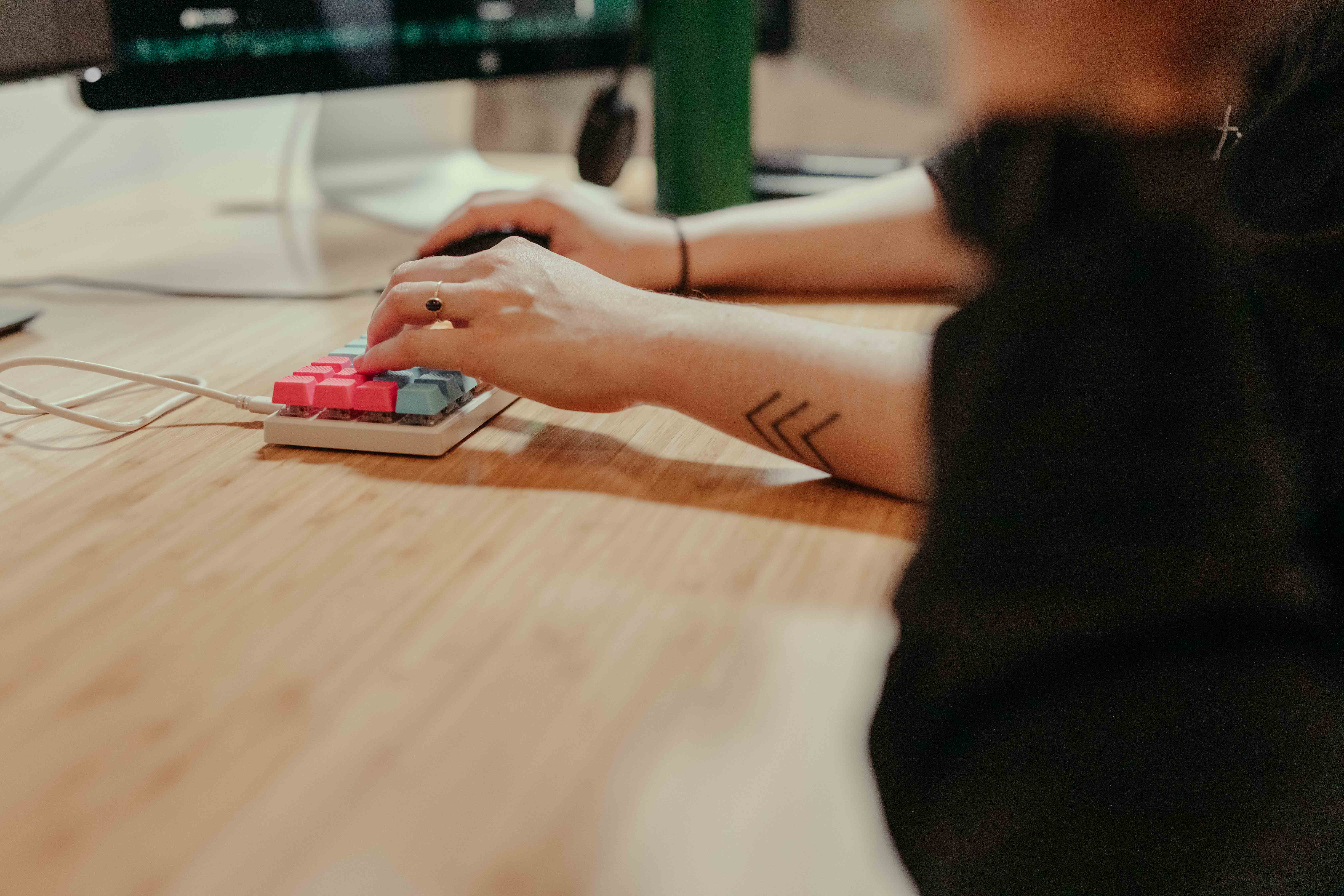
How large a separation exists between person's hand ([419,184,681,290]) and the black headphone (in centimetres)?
23

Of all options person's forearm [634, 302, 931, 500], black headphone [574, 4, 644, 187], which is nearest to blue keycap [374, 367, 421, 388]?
person's forearm [634, 302, 931, 500]

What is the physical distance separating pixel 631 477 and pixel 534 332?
10 centimetres

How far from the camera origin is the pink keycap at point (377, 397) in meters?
0.51

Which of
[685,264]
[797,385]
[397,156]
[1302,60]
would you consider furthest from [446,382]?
[397,156]

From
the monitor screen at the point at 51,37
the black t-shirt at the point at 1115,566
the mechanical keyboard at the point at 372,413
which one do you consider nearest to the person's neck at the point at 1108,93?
the black t-shirt at the point at 1115,566

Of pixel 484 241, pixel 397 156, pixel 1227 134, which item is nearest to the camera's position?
pixel 1227 134

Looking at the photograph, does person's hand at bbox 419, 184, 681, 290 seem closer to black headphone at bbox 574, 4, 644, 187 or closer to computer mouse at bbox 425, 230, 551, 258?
computer mouse at bbox 425, 230, 551, 258

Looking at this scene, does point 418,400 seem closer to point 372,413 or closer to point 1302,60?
point 372,413

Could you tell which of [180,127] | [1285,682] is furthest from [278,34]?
[1285,682]

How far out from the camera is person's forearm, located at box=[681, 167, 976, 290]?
2.53 ft

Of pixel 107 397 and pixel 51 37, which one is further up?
pixel 51 37

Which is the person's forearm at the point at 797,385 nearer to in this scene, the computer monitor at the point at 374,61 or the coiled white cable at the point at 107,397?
the coiled white cable at the point at 107,397

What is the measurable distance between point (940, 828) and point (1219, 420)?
12 centimetres

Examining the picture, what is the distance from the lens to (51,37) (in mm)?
717
